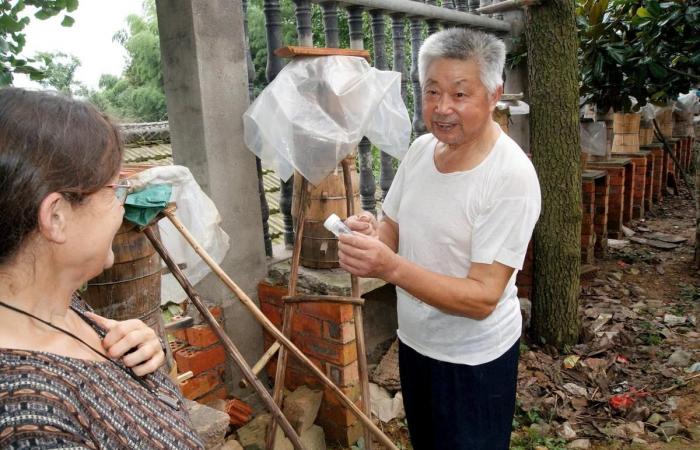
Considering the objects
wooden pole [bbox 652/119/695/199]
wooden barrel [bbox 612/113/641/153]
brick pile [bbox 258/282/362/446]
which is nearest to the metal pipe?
brick pile [bbox 258/282/362/446]

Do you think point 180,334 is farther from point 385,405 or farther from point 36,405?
point 36,405

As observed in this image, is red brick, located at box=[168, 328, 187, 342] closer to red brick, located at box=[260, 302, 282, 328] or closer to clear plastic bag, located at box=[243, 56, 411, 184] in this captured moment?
red brick, located at box=[260, 302, 282, 328]

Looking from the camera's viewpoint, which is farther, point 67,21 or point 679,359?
point 679,359

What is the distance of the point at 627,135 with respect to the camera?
7680 millimetres

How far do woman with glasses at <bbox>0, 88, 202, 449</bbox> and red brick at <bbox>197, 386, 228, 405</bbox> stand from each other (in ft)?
5.62

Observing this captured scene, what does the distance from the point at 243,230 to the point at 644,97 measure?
432 cm

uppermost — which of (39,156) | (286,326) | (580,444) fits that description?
(39,156)

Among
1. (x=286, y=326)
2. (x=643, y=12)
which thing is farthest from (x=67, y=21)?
(x=643, y=12)

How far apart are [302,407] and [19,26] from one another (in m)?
2.22

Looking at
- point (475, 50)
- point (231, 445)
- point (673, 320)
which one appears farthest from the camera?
point (673, 320)

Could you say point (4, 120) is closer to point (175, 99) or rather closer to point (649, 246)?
point (175, 99)

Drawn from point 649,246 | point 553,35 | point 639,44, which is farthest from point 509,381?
point 649,246

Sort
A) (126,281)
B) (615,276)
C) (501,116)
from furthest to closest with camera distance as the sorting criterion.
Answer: (615,276)
(501,116)
(126,281)

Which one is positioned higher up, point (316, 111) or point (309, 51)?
point (309, 51)
